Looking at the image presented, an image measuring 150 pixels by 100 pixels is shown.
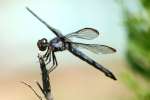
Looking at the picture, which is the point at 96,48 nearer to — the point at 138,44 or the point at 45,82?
the point at 45,82

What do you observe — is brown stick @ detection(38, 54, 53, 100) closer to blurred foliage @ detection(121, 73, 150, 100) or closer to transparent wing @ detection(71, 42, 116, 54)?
transparent wing @ detection(71, 42, 116, 54)

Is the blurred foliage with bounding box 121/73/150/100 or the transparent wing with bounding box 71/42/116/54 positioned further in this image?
the blurred foliage with bounding box 121/73/150/100

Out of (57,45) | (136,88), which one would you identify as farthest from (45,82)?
(136,88)

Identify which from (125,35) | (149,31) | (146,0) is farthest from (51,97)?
(125,35)

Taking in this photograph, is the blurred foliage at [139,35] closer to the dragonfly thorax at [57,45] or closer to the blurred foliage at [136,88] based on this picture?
the blurred foliage at [136,88]

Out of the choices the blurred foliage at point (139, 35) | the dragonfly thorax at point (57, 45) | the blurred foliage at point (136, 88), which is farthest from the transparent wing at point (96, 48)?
the blurred foliage at point (139, 35)

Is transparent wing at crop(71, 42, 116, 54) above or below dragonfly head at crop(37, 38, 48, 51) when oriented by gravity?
below

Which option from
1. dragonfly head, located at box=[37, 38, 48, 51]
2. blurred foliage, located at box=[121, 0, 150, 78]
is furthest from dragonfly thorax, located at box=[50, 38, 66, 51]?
blurred foliage, located at box=[121, 0, 150, 78]

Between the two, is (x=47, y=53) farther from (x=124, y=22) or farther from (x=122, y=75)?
(x=124, y=22)

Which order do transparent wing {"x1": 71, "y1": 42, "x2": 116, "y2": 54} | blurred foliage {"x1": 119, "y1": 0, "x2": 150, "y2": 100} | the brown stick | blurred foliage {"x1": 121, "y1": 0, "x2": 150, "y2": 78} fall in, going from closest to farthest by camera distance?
the brown stick < transparent wing {"x1": 71, "y1": 42, "x2": 116, "y2": 54} < blurred foliage {"x1": 119, "y1": 0, "x2": 150, "y2": 100} < blurred foliage {"x1": 121, "y1": 0, "x2": 150, "y2": 78}
